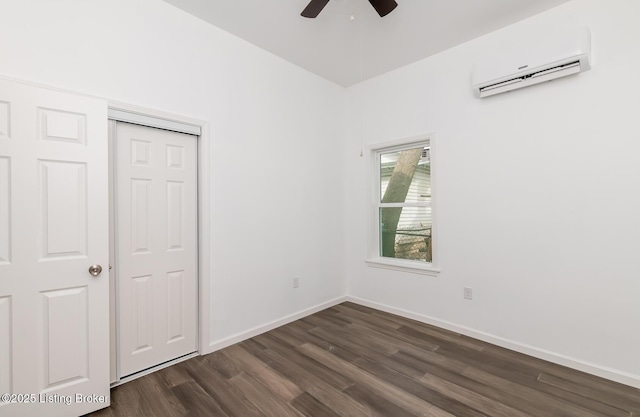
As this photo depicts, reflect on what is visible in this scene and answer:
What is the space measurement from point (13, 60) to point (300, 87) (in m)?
2.49

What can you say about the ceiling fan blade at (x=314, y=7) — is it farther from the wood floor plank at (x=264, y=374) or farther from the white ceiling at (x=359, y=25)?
the wood floor plank at (x=264, y=374)

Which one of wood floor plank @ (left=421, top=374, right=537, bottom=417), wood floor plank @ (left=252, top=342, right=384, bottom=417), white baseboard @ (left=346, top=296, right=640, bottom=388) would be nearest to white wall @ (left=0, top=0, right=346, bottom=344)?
wood floor plank @ (left=252, top=342, right=384, bottom=417)

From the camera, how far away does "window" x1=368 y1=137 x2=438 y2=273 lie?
3.49 metres

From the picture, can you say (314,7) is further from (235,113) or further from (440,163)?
(440,163)

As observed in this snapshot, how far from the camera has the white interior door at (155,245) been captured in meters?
2.29

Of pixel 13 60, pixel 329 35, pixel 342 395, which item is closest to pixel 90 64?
pixel 13 60

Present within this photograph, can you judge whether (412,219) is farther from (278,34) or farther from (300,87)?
(278,34)

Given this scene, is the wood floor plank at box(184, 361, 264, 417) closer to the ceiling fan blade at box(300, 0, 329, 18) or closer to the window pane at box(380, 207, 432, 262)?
the window pane at box(380, 207, 432, 262)

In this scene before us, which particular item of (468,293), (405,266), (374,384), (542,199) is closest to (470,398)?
(374,384)

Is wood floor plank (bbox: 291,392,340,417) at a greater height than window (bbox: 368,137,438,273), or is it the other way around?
window (bbox: 368,137,438,273)

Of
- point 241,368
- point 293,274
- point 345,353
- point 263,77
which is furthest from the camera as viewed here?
point 293,274

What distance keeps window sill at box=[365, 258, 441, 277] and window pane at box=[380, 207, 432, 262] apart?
0.33ft

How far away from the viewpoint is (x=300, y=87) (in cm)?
360

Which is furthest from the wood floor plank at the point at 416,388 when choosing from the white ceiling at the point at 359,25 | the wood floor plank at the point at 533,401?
the white ceiling at the point at 359,25
